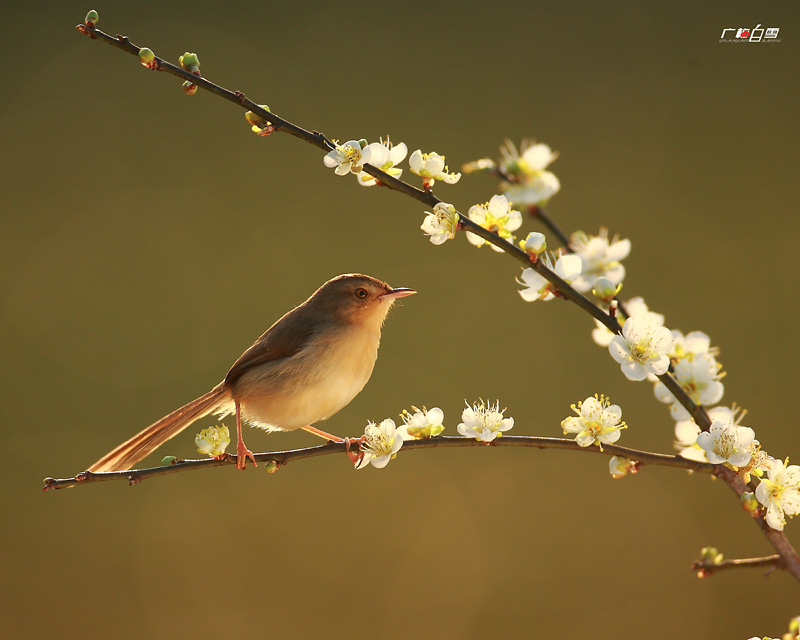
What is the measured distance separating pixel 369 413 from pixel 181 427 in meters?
1.98

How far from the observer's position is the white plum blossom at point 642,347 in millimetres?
822

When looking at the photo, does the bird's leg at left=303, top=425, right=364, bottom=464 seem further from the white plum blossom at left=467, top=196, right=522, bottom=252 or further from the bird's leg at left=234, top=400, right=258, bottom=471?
the white plum blossom at left=467, top=196, right=522, bottom=252

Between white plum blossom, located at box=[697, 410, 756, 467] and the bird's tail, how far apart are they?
34.5 inches

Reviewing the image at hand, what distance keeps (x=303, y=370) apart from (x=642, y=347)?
764 millimetres

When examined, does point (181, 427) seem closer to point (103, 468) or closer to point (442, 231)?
point (103, 468)

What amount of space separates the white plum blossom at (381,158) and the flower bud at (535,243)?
19cm

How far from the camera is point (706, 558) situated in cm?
86

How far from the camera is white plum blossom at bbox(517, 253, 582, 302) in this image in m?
0.84

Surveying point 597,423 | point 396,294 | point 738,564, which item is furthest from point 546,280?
point 396,294

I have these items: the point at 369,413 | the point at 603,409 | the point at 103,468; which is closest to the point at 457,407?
the point at 369,413

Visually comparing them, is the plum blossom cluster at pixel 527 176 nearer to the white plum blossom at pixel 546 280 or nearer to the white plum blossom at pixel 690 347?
the white plum blossom at pixel 546 280

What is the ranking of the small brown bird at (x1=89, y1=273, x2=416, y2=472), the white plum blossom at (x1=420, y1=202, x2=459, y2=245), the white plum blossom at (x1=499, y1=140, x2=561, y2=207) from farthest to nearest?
the small brown bird at (x1=89, y1=273, x2=416, y2=472)
the white plum blossom at (x1=420, y1=202, x2=459, y2=245)
the white plum blossom at (x1=499, y1=140, x2=561, y2=207)

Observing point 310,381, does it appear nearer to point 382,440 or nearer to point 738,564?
point 382,440

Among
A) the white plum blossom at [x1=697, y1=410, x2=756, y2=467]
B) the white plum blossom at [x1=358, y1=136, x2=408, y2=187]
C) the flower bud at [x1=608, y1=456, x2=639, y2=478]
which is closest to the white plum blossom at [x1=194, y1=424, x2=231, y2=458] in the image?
the white plum blossom at [x1=358, y1=136, x2=408, y2=187]
